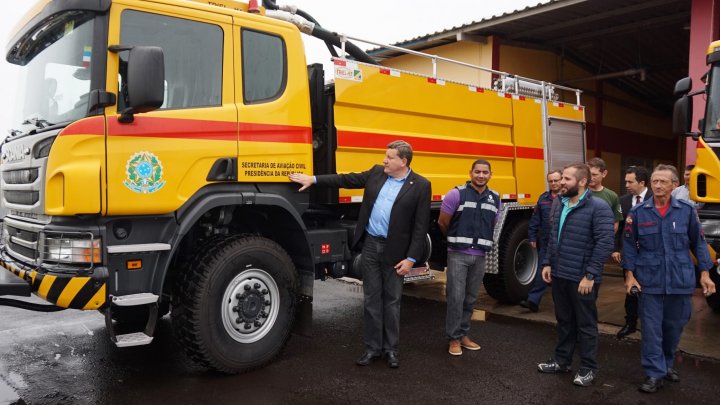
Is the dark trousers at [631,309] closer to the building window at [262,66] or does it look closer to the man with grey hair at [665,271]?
the man with grey hair at [665,271]

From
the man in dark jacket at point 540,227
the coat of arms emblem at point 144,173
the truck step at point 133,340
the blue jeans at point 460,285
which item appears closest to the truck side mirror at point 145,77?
the coat of arms emblem at point 144,173

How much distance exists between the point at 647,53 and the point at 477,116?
355 inches

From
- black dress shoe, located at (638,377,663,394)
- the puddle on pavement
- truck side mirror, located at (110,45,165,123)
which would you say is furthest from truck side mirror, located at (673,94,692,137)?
the puddle on pavement

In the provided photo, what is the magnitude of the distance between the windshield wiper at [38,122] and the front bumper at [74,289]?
3.46 feet

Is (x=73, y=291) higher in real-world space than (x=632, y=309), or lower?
higher

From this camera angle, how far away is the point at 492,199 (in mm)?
4934

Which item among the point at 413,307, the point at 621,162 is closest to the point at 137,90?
the point at 413,307

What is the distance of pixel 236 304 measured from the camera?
4238 millimetres

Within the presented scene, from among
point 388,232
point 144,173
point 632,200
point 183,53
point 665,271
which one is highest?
point 183,53

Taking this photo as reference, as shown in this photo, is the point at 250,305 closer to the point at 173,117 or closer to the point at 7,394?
the point at 173,117

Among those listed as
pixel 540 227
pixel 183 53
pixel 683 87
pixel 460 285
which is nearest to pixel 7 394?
pixel 183 53

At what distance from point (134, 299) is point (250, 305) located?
2.88 feet

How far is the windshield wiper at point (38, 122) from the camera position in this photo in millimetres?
3975

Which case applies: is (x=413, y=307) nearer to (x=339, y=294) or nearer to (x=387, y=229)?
(x=339, y=294)
